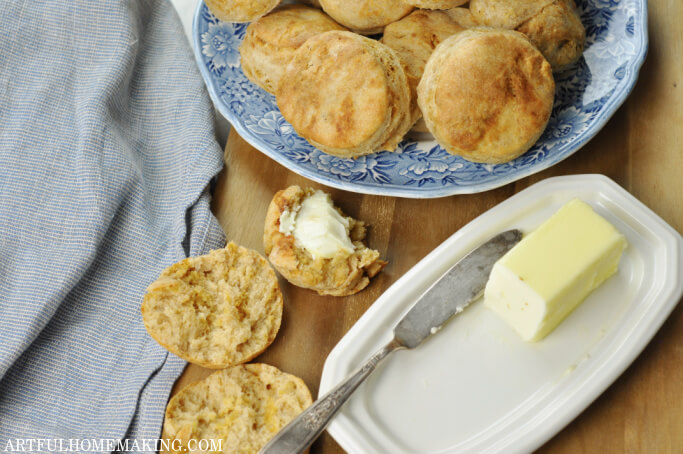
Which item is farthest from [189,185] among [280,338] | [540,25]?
[540,25]

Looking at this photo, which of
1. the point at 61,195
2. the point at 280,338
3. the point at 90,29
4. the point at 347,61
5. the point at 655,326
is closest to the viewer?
the point at 655,326

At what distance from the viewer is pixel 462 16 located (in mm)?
2129

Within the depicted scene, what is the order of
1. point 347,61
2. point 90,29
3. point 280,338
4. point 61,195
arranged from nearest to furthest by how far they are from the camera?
point 347,61
point 280,338
point 61,195
point 90,29

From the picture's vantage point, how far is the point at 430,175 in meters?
2.05

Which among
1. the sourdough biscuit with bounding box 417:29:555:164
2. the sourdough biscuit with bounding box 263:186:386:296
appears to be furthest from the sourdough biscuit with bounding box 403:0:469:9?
the sourdough biscuit with bounding box 263:186:386:296

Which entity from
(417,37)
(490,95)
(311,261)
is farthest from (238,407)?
(417,37)

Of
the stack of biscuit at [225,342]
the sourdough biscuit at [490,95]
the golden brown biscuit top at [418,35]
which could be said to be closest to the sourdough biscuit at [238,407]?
the stack of biscuit at [225,342]

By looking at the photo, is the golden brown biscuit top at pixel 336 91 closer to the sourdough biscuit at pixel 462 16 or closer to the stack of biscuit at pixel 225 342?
the sourdough biscuit at pixel 462 16

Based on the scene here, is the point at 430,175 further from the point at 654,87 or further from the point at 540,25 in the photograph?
the point at 654,87

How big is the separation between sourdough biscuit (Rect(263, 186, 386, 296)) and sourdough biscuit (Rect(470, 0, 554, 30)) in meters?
0.82

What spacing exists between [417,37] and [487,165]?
483mm

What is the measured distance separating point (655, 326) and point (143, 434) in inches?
62.1

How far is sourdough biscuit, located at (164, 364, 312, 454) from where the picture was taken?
189 centimetres

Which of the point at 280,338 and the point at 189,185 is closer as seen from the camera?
the point at 280,338
